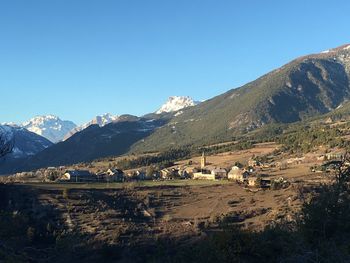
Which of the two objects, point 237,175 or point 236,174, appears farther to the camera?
point 236,174

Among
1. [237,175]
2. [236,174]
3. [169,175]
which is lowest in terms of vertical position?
[237,175]

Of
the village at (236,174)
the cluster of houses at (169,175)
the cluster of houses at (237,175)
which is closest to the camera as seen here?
the cluster of houses at (237,175)

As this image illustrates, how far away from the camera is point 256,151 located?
488 feet

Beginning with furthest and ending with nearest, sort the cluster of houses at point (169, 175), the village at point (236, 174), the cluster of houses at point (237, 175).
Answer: the cluster of houses at point (169, 175)
the village at point (236, 174)
the cluster of houses at point (237, 175)

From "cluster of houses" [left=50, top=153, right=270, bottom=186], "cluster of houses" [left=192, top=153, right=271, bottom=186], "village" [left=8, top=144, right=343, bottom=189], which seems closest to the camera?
"cluster of houses" [left=192, top=153, right=271, bottom=186]

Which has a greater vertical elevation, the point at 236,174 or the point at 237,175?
the point at 236,174

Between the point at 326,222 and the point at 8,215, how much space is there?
2004 inches

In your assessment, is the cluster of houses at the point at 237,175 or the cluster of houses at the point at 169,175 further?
the cluster of houses at the point at 169,175

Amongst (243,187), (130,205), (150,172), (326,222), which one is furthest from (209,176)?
(326,222)

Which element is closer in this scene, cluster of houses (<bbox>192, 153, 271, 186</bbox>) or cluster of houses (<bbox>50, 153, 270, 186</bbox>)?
cluster of houses (<bbox>192, 153, 271, 186</bbox>)

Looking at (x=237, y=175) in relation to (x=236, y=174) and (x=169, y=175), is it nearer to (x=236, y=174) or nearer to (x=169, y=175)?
(x=236, y=174)

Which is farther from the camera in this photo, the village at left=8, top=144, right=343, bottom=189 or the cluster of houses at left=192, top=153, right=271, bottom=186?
the village at left=8, top=144, right=343, bottom=189

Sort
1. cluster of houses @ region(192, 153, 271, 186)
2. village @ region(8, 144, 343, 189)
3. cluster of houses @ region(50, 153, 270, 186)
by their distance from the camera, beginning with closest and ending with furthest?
cluster of houses @ region(192, 153, 271, 186), village @ region(8, 144, 343, 189), cluster of houses @ region(50, 153, 270, 186)

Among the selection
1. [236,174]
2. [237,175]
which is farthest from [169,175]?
[237,175]
